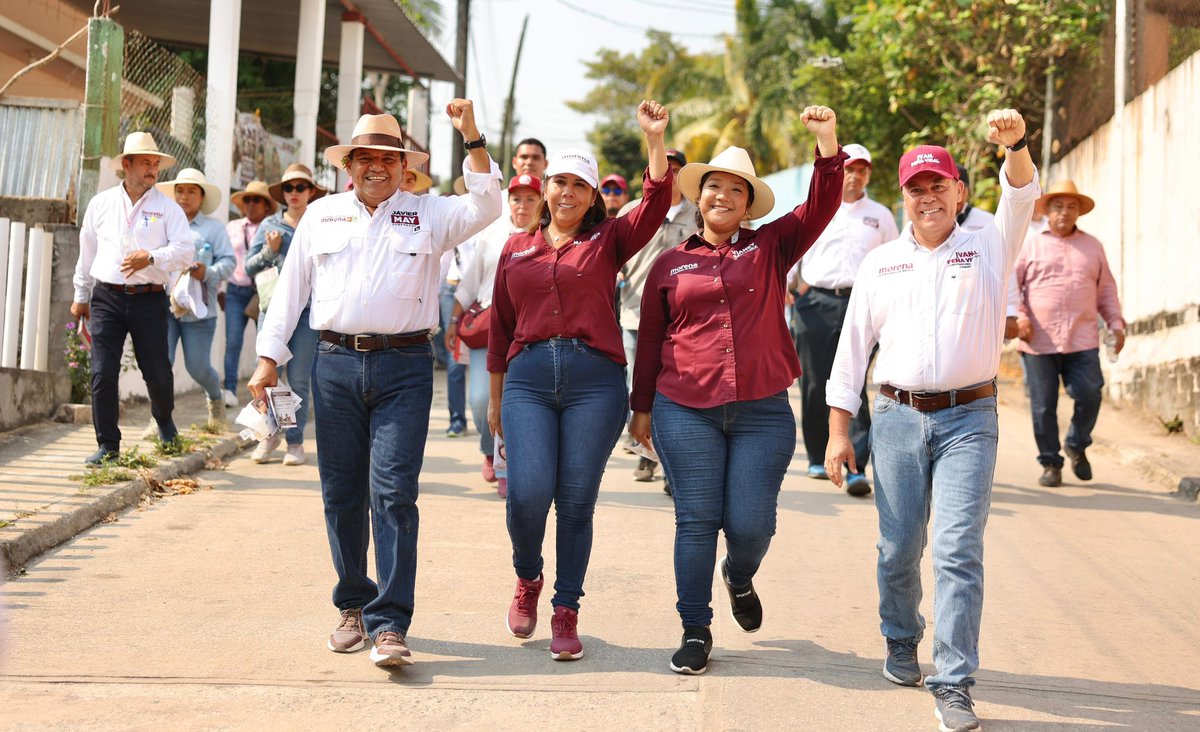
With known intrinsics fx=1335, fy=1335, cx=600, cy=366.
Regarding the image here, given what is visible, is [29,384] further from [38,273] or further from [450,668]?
[450,668]

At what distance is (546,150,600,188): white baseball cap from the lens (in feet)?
17.1

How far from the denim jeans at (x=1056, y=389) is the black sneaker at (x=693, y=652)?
18.1 feet

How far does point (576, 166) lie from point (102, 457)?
15.0 ft

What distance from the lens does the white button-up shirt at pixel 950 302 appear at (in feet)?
15.2

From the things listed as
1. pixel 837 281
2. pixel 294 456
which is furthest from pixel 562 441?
pixel 294 456

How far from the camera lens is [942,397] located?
15.2 ft

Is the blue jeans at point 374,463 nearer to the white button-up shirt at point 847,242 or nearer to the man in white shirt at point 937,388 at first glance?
the man in white shirt at point 937,388

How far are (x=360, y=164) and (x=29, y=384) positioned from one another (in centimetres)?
602

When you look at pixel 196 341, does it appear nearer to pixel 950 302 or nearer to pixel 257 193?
pixel 257 193

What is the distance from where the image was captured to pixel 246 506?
7.94 m

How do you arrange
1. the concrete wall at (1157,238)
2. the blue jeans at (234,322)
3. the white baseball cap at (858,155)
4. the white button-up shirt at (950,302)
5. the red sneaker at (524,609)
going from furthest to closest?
the concrete wall at (1157,238), the blue jeans at (234,322), the white baseball cap at (858,155), the red sneaker at (524,609), the white button-up shirt at (950,302)

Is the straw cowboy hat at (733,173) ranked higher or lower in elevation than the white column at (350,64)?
lower

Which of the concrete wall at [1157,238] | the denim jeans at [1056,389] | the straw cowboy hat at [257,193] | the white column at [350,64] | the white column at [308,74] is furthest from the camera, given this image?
the white column at [350,64]

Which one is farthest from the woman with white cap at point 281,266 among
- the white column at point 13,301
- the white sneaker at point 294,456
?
the white column at point 13,301
